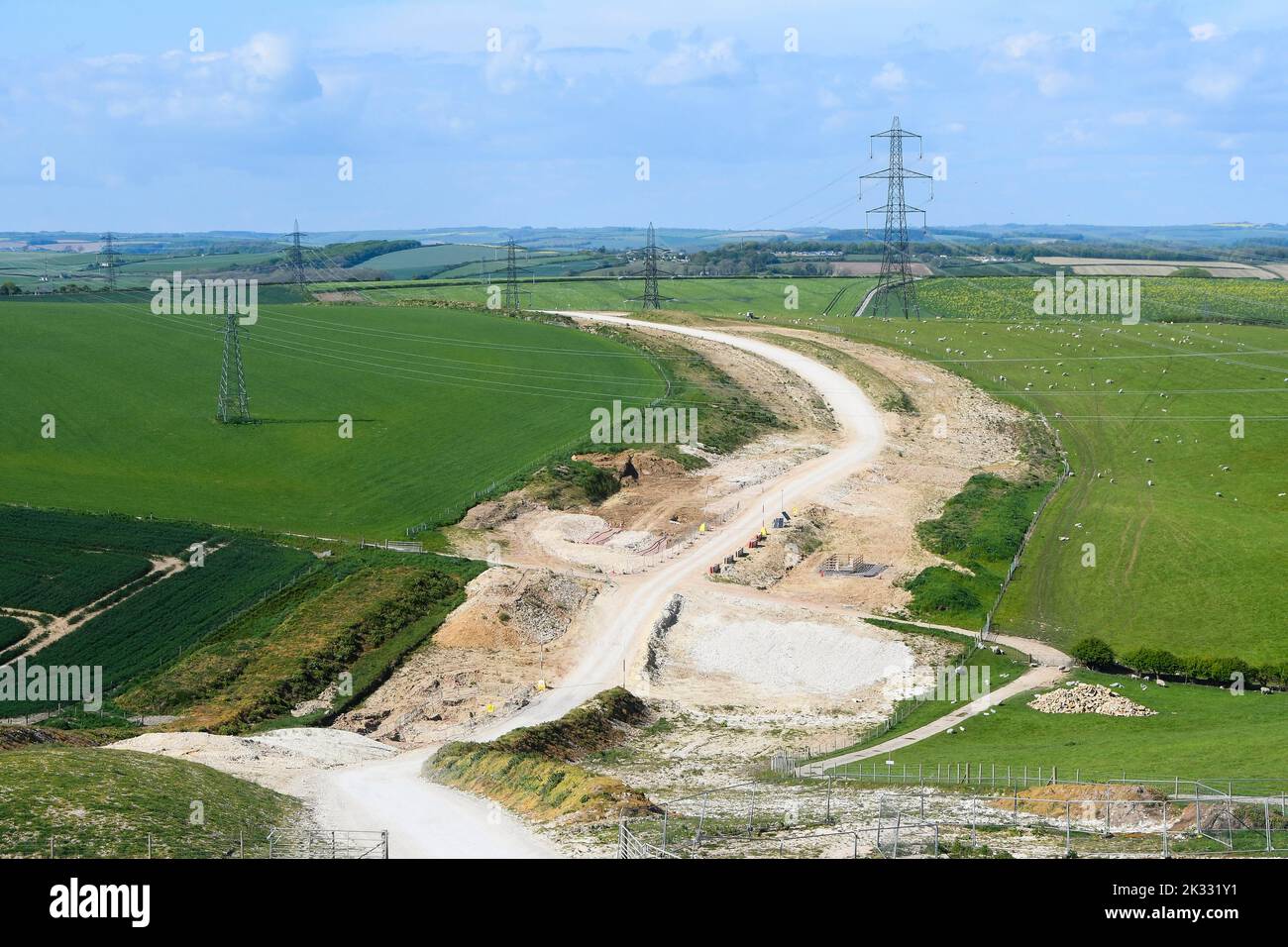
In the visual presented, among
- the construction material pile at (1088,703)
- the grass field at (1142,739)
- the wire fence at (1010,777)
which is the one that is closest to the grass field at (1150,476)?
the grass field at (1142,739)

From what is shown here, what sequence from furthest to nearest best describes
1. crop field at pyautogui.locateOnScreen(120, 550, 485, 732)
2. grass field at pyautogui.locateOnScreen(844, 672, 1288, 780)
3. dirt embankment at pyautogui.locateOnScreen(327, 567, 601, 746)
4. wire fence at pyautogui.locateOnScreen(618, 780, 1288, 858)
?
dirt embankment at pyautogui.locateOnScreen(327, 567, 601, 746)
crop field at pyautogui.locateOnScreen(120, 550, 485, 732)
grass field at pyautogui.locateOnScreen(844, 672, 1288, 780)
wire fence at pyautogui.locateOnScreen(618, 780, 1288, 858)

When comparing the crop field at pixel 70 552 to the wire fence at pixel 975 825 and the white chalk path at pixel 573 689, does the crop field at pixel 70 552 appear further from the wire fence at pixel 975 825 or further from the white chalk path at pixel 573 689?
the wire fence at pixel 975 825

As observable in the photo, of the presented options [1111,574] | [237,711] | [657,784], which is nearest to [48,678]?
[237,711]

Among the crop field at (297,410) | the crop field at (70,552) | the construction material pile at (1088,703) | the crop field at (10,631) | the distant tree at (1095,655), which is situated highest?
the crop field at (297,410)

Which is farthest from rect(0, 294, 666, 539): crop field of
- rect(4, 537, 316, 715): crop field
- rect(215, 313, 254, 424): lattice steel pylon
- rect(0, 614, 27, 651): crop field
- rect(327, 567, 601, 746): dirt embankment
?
rect(0, 614, 27, 651): crop field

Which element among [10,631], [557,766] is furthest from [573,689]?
[10,631]

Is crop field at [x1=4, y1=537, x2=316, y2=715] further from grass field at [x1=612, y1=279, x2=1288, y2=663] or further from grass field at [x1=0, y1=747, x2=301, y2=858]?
grass field at [x1=612, y1=279, x2=1288, y2=663]

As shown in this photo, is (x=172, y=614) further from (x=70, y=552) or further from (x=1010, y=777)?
(x=1010, y=777)
